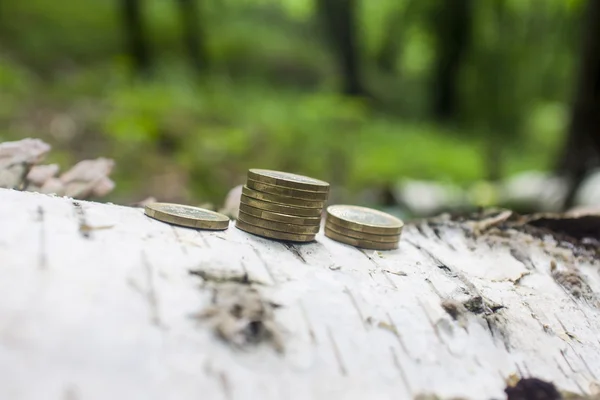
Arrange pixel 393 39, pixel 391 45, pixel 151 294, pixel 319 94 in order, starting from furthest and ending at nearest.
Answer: pixel 391 45
pixel 393 39
pixel 319 94
pixel 151 294

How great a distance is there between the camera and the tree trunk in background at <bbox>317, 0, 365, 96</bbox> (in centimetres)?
1256

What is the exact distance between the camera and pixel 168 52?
12672 mm

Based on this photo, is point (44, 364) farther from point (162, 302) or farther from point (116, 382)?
point (162, 302)

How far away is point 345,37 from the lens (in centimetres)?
1270

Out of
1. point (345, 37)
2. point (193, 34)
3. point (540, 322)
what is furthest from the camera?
point (345, 37)

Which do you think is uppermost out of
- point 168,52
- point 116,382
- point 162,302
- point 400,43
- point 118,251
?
point 400,43

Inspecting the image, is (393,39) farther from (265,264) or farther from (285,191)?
(265,264)

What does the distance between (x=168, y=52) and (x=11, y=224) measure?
39.2 ft

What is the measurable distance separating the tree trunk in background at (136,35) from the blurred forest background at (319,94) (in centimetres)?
4

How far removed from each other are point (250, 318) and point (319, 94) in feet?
33.0

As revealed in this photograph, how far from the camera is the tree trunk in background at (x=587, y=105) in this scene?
20.1 feet

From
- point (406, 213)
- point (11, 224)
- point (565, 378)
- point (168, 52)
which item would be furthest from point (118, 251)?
point (168, 52)

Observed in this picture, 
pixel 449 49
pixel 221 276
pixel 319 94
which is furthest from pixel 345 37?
pixel 221 276

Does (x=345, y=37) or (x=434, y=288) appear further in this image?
(x=345, y=37)
